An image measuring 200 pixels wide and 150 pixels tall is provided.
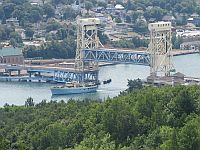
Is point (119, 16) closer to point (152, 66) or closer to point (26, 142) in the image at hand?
point (152, 66)

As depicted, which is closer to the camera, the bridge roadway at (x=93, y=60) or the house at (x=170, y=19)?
the bridge roadway at (x=93, y=60)

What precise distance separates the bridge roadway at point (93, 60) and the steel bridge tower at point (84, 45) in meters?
0.05

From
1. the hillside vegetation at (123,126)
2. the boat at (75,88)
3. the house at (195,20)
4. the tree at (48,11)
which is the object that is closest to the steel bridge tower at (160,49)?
the boat at (75,88)

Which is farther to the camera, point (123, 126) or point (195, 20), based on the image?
point (195, 20)

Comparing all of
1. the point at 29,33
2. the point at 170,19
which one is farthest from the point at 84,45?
the point at 170,19

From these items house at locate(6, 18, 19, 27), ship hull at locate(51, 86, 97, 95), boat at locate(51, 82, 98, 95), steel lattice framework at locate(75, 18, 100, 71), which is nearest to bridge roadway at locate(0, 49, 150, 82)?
steel lattice framework at locate(75, 18, 100, 71)

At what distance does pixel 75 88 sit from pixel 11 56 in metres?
4.61

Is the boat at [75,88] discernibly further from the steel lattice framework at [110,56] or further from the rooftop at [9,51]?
the rooftop at [9,51]

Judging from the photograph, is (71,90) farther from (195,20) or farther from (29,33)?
(195,20)

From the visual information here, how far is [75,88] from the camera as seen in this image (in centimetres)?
1936

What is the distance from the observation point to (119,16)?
31953mm

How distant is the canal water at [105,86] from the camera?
18.0m

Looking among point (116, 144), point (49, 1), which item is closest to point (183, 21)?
point (49, 1)

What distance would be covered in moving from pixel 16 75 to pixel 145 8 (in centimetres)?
1194
